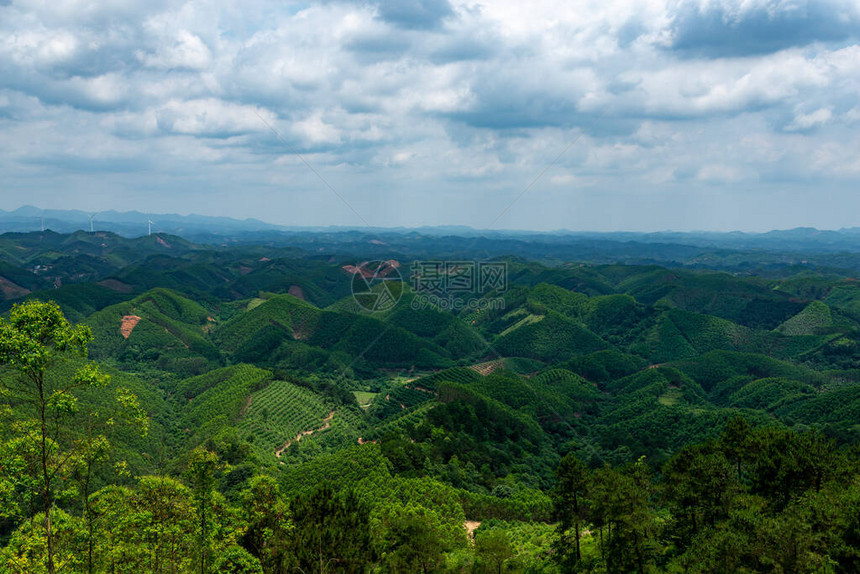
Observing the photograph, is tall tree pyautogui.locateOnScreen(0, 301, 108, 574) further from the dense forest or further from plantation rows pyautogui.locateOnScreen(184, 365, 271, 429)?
plantation rows pyautogui.locateOnScreen(184, 365, 271, 429)

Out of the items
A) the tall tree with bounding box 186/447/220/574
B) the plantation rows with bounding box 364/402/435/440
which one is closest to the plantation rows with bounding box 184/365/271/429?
the plantation rows with bounding box 364/402/435/440

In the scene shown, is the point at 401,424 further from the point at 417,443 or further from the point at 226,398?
the point at 226,398

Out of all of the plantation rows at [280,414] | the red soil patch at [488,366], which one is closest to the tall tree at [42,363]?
the plantation rows at [280,414]

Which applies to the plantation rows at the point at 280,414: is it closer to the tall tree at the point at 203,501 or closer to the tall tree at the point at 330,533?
the tall tree at the point at 330,533

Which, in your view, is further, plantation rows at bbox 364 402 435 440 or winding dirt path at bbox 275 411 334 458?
winding dirt path at bbox 275 411 334 458

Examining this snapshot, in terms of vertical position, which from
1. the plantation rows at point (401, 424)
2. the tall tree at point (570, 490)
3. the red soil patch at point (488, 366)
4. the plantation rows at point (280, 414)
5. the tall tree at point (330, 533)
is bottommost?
the red soil patch at point (488, 366)

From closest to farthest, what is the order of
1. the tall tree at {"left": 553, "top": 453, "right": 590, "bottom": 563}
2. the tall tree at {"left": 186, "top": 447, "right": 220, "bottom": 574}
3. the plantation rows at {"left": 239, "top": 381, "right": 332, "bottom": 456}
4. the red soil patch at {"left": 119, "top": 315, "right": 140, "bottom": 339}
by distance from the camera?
the tall tree at {"left": 186, "top": 447, "right": 220, "bottom": 574} < the tall tree at {"left": 553, "top": 453, "right": 590, "bottom": 563} < the plantation rows at {"left": 239, "top": 381, "right": 332, "bottom": 456} < the red soil patch at {"left": 119, "top": 315, "right": 140, "bottom": 339}
